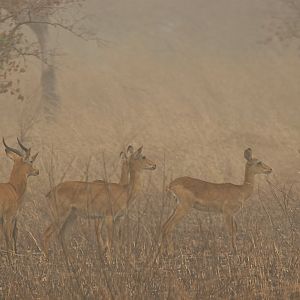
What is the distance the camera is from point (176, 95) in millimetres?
29578

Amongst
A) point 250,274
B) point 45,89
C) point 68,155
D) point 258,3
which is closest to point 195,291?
point 250,274

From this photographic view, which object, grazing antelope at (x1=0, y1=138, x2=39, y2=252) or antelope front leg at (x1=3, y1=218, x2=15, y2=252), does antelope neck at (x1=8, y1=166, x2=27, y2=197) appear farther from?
antelope front leg at (x1=3, y1=218, x2=15, y2=252)

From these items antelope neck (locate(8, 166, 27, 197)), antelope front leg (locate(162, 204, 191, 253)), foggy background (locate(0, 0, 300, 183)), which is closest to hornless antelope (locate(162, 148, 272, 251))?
antelope front leg (locate(162, 204, 191, 253))

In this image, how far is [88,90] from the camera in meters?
28.8

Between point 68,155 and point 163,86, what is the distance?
950cm

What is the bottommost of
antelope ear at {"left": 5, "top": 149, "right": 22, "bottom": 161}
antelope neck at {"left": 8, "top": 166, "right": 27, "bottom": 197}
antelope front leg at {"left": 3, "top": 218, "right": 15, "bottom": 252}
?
antelope front leg at {"left": 3, "top": 218, "right": 15, "bottom": 252}

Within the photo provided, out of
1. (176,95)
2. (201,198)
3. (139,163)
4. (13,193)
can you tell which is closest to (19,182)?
(13,193)

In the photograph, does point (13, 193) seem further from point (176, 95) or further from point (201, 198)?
point (176, 95)

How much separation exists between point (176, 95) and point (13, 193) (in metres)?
20.1

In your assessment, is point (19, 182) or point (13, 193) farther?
point (19, 182)

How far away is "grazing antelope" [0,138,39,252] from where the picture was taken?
9664mm

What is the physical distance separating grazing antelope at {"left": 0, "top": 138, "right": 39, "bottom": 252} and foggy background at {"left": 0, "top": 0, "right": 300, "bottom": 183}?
9041 millimetres

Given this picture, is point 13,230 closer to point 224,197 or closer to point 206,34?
point 224,197

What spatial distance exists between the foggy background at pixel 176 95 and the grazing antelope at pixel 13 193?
29.7 ft
